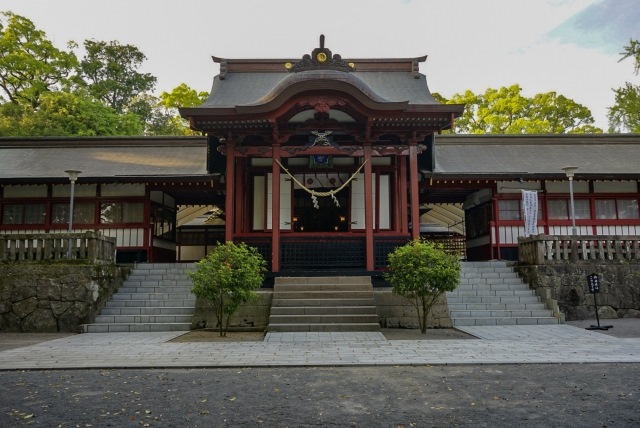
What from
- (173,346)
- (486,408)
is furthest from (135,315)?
(486,408)

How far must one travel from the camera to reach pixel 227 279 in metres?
10.5

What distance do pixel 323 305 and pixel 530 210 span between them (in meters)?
9.36

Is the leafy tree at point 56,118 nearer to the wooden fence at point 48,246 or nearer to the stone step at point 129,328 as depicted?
the wooden fence at point 48,246

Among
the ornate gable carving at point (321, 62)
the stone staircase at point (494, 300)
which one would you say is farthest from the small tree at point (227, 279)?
the ornate gable carving at point (321, 62)

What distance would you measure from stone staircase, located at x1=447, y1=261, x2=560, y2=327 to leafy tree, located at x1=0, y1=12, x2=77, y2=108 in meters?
28.5

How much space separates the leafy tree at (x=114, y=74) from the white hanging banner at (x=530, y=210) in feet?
121

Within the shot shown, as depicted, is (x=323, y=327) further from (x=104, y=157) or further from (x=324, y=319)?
(x=104, y=157)

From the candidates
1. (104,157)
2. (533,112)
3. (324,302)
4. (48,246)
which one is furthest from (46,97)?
(533,112)

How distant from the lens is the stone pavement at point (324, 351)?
7367 mm

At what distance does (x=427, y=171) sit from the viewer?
16703 millimetres

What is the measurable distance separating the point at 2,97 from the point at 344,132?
26.6 m

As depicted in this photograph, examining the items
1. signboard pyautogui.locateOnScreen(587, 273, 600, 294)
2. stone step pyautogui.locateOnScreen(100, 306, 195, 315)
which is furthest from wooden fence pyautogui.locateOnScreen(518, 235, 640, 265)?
stone step pyautogui.locateOnScreen(100, 306, 195, 315)

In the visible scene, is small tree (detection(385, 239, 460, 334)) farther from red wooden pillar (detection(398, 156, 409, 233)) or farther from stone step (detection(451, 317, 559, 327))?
red wooden pillar (detection(398, 156, 409, 233))

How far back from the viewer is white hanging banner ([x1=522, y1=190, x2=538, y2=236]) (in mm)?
16672
